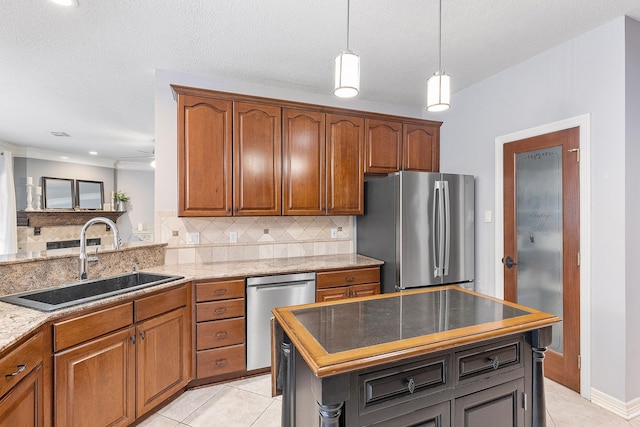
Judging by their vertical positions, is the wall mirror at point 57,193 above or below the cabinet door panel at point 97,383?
above

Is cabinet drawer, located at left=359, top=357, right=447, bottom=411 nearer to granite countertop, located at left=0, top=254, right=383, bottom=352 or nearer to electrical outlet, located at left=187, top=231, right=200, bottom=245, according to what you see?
granite countertop, located at left=0, top=254, right=383, bottom=352

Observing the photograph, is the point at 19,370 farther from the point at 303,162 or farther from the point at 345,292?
the point at 303,162

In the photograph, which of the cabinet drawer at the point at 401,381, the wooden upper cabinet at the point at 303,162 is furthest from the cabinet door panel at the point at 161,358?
the cabinet drawer at the point at 401,381

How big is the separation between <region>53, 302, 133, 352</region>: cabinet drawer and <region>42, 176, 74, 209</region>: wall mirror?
6.33 metres

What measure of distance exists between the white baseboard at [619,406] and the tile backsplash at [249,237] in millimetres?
2449

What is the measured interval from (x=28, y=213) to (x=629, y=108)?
28.4 ft

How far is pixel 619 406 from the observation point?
2162 millimetres

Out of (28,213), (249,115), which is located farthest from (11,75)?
(28,213)

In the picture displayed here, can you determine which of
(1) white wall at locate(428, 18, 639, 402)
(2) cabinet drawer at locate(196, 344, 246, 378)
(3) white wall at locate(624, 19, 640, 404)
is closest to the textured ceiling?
(1) white wall at locate(428, 18, 639, 402)

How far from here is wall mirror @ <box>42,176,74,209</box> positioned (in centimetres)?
644

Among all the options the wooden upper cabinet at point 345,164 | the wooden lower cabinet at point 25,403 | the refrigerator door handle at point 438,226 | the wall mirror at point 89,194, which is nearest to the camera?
the wooden lower cabinet at point 25,403

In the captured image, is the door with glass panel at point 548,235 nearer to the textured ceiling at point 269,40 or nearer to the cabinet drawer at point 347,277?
the textured ceiling at point 269,40

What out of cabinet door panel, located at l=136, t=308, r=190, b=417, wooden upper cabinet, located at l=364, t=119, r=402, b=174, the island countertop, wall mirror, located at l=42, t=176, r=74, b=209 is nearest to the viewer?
the island countertop

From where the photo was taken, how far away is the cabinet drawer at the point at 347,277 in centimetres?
293
